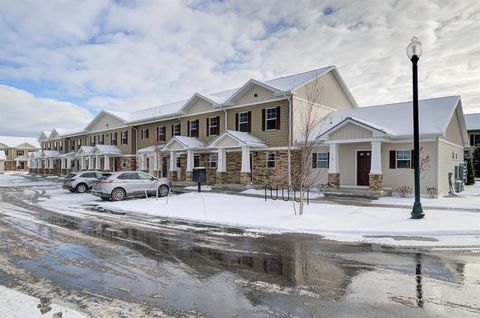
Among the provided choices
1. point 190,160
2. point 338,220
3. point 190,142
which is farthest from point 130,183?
point 338,220

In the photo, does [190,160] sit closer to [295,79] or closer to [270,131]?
[270,131]

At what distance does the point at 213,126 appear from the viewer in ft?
92.2

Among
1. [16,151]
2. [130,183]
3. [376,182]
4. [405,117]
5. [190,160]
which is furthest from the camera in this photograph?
[16,151]

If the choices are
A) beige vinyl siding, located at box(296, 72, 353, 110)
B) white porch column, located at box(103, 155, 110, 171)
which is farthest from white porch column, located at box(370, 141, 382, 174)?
white porch column, located at box(103, 155, 110, 171)

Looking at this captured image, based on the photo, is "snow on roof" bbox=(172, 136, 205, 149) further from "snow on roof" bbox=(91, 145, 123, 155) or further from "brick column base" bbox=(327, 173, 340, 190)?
"snow on roof" bbox=(91, 145, 123, 155)

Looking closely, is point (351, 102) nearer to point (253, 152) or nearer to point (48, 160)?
point (253, 152)

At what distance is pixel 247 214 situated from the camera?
12.9 meters

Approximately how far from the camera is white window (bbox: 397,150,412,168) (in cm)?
1862

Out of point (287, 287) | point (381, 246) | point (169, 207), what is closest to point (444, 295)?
point (287, 287)

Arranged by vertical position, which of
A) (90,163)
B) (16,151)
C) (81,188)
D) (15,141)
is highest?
(15,141)

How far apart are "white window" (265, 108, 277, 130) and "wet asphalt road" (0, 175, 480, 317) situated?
49.1 feet

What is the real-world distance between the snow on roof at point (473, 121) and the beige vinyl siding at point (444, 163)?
900 inches

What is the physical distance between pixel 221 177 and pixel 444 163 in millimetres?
14409

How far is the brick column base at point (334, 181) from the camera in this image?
19.7m
